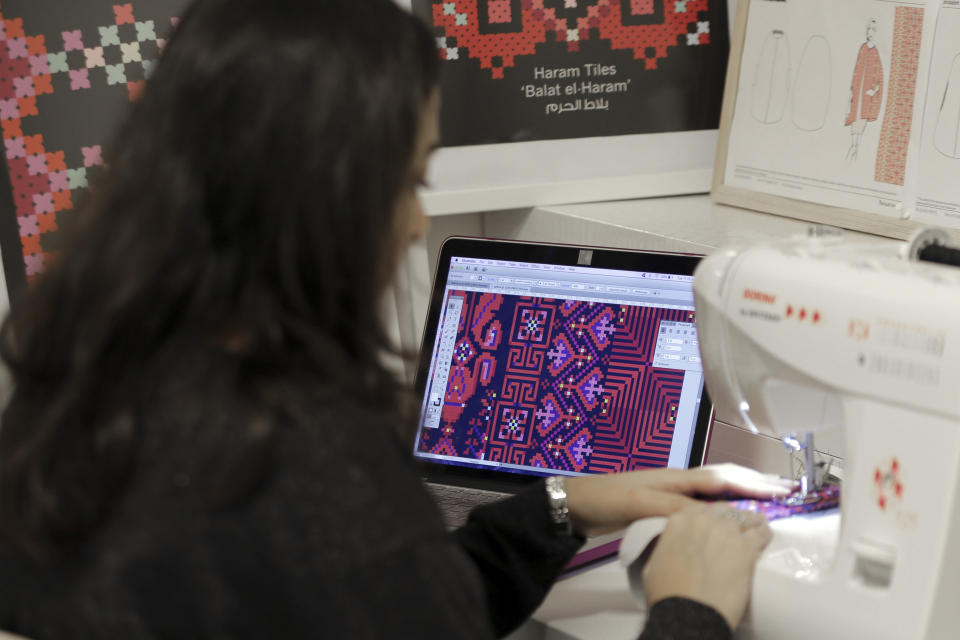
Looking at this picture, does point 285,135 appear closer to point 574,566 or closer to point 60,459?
point 60,459

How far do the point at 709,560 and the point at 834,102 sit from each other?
0.70 metres

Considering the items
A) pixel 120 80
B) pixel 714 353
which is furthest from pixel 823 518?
pixel 120 80

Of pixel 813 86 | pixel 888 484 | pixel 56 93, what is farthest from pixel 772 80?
pixel 56 93

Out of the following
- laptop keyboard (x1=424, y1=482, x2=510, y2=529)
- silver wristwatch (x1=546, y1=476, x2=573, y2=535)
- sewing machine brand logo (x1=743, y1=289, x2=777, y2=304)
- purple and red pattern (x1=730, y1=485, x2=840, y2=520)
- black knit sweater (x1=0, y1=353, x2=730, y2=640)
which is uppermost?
sewing machine brand logo (x1=743, y1=289, x2=777, y2=304)

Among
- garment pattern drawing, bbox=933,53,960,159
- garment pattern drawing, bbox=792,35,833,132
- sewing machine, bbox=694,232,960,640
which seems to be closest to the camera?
sewing machine, bbox=694,232,960,640

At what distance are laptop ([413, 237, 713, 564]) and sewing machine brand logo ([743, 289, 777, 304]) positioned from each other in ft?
1.12

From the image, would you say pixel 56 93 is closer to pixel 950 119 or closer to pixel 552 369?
pixel 552 369

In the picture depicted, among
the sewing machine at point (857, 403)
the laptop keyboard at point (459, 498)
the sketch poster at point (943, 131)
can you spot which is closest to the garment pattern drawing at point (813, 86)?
the sketch poster at point (943, 131)

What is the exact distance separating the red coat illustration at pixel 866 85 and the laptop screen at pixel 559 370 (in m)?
0.30

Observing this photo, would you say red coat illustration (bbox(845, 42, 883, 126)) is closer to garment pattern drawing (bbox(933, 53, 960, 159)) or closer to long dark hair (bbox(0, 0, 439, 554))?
garment pattern drawing (bbox(933, 53, 960, 159))

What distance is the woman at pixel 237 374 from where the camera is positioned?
1.97 ft

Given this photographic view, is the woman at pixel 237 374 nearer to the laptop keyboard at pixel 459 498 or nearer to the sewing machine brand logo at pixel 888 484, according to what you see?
the sewing machine brand logo at pixel 888 484

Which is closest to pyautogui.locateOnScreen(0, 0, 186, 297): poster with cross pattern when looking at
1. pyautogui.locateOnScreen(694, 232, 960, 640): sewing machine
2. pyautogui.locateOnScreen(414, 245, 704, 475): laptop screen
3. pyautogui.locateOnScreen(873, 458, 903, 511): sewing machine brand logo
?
pyautogui.locateOnScreen(414, 245, 704, 475): laptop screen

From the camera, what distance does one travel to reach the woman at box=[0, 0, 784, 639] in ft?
1.97
